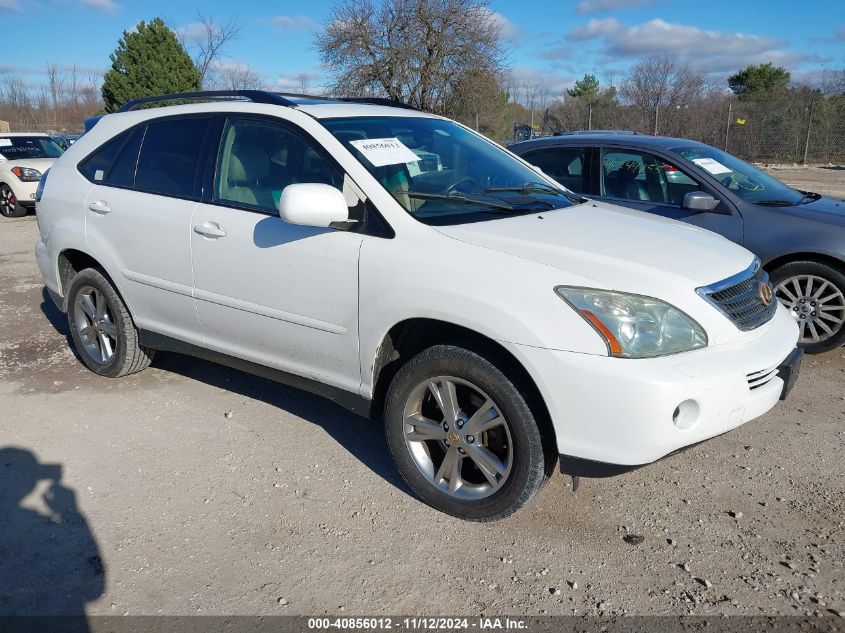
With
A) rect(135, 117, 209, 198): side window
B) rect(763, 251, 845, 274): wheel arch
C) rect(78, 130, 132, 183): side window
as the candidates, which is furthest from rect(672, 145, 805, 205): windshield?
rect(78, 130, 132, 183): side window

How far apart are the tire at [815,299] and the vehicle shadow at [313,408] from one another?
331 cm

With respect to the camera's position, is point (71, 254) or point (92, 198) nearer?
point (92, 198)

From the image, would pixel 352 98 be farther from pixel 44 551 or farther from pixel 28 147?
pixel 28 147

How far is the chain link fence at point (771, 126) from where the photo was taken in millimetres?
21125

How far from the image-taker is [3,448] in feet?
13.0

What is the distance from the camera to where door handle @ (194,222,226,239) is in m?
3.86

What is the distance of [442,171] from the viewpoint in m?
3.79

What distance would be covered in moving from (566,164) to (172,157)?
3.52 meters

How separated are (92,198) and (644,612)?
13.2 ft

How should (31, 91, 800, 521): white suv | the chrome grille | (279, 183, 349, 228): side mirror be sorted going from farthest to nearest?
1. (279, 183, 349, 228): side mirror
2. the chrome grille
3. (31, 91, 800, 521): white suv

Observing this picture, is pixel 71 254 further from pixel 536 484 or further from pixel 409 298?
pixel 536 484

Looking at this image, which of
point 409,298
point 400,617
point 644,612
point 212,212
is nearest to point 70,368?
point 212,212

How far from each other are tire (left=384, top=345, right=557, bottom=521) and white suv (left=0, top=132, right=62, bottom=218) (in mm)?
12460

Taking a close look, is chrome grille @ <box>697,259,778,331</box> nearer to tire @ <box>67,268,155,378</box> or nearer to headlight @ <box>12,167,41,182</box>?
tire @ <box>67,268,155,378</box>
